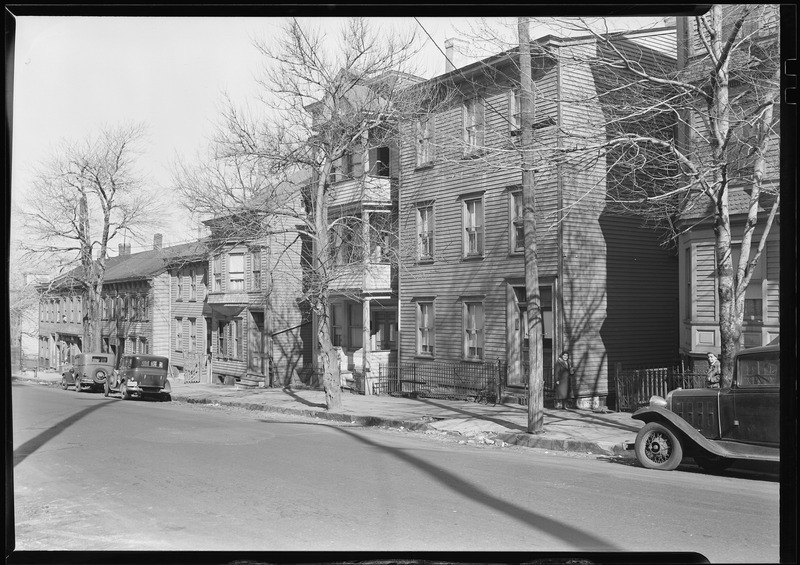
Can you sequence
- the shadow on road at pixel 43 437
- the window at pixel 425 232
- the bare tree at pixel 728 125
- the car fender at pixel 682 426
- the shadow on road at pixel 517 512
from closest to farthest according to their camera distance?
the shadow on road at pixel 517 512, the car fender at pixel 682 426, the shadow on road at pixel 43 437, the bare tree at pixel 728 125, the window at pixel 425 232

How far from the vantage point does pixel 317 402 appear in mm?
22500

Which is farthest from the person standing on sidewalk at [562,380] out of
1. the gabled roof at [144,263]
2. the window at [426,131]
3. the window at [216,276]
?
the window at [216,276]

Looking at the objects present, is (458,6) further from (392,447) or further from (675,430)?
(392,447)

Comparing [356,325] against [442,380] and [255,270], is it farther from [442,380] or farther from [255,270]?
[255,270]

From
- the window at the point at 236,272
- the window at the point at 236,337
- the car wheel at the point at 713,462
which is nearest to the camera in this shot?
the car wheel at the point at 713,462

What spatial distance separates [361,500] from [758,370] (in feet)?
19.1

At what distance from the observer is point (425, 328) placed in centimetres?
2475

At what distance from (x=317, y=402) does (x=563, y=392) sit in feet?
26.4

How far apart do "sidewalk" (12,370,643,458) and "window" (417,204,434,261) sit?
5219mm

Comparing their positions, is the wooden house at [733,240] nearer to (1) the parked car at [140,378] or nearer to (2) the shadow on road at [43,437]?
(2) the shadow on road at [43,437]

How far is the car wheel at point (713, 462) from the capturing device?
989 centimetres

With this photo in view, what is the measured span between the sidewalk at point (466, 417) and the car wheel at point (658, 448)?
164 cm

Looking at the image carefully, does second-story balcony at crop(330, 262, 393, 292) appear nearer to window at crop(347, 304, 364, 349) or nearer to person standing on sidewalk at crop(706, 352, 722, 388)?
window at crop(347, 304, 364, 349)

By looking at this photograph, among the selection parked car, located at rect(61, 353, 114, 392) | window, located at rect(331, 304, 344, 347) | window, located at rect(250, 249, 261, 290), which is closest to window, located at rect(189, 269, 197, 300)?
window, located at rect(250, 249, 261, 290)
